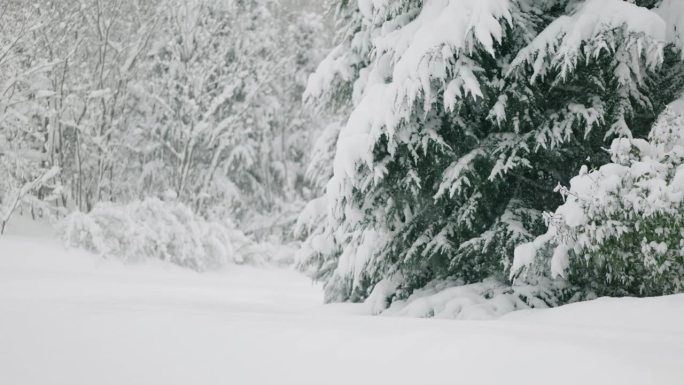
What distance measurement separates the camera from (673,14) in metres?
5.75

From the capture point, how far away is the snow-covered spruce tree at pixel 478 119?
5.39 meters

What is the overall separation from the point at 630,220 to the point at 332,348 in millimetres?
2524

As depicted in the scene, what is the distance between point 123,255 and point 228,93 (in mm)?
4981

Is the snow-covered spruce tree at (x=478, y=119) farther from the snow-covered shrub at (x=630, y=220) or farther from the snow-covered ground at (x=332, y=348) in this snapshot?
the snow-covered ground at (x=332, y=348)

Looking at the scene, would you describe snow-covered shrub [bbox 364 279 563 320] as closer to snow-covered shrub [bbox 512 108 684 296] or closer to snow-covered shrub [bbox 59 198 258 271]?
snow-covered shrub [bbox 512 108 684 296]

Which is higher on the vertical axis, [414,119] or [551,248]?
[414,119]

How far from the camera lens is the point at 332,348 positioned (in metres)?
3.56

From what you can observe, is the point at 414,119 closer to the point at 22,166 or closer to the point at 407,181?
the point at 407,181

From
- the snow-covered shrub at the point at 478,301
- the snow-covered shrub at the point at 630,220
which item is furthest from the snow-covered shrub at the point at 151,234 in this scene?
the snow-covered shrub at the point at 630,220

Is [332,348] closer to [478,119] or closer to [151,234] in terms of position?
[478,119]

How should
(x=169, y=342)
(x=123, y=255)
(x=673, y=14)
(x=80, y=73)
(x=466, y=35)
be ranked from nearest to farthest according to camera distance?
1. (x=169, y=342)
2. (x=466, y=35)
3. (x=673, y=14)
4. (x=123, y=255)
5. (x=80, y=73)

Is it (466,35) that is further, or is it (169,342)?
(466,35)

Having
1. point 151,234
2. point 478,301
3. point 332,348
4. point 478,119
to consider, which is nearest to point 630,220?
point 478,301

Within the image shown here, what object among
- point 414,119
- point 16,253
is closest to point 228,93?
point 16,253
